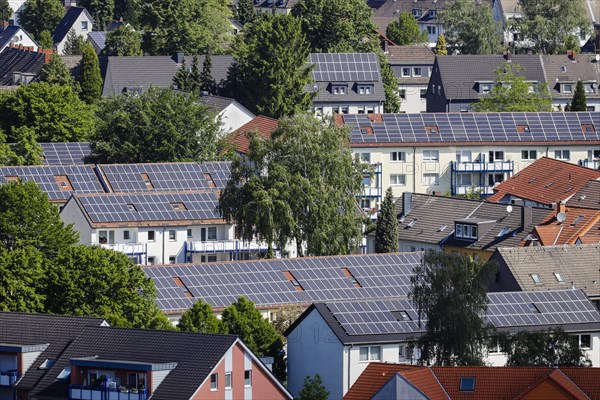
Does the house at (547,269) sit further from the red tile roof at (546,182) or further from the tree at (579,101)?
the tree at (579,101)

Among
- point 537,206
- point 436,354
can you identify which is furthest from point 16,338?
point 537,206

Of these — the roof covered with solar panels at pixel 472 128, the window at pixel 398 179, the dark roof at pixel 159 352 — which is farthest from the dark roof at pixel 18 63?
the dark roof at pixel 159 352

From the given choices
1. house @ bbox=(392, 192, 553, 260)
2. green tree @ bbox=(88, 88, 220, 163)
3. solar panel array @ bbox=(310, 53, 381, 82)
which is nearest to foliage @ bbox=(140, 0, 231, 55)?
solar panel array @ bbox=(310, 53, 381, 82)

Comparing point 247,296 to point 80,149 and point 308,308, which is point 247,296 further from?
point 80,149

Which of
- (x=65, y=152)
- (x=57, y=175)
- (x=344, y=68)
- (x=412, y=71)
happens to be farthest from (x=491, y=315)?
(x=412, y=71)

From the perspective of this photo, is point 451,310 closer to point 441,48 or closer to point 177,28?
point 177,28
